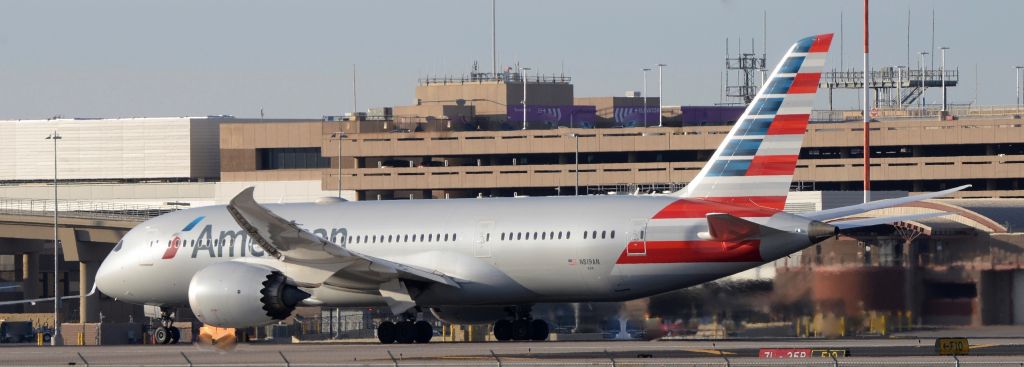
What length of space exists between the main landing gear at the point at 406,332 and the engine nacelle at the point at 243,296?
2334 mm

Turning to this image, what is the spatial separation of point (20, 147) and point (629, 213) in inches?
3531

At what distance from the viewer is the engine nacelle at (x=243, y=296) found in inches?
1625

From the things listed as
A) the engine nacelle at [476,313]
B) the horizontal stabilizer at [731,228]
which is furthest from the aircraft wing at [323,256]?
the horizontal stabilizer at [731,228]

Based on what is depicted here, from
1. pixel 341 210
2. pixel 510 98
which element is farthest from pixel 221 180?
pixel 341 210

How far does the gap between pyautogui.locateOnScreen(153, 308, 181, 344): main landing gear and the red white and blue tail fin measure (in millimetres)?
15203

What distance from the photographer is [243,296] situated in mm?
41281

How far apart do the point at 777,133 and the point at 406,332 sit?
9690 mm

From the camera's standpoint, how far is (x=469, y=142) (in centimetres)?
11231

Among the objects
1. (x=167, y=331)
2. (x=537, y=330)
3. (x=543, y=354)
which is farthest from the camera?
(x=167, y=331)

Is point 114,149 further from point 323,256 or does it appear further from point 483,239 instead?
point 483,239

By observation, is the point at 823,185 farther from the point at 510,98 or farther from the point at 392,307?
the point at 392,307

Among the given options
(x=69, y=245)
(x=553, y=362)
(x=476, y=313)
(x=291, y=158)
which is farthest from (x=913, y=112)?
(x=553, y=362)

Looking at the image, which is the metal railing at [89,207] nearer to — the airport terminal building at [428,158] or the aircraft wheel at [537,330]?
the airport terminal building at [428,158]

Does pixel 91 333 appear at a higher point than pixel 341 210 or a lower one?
lower
